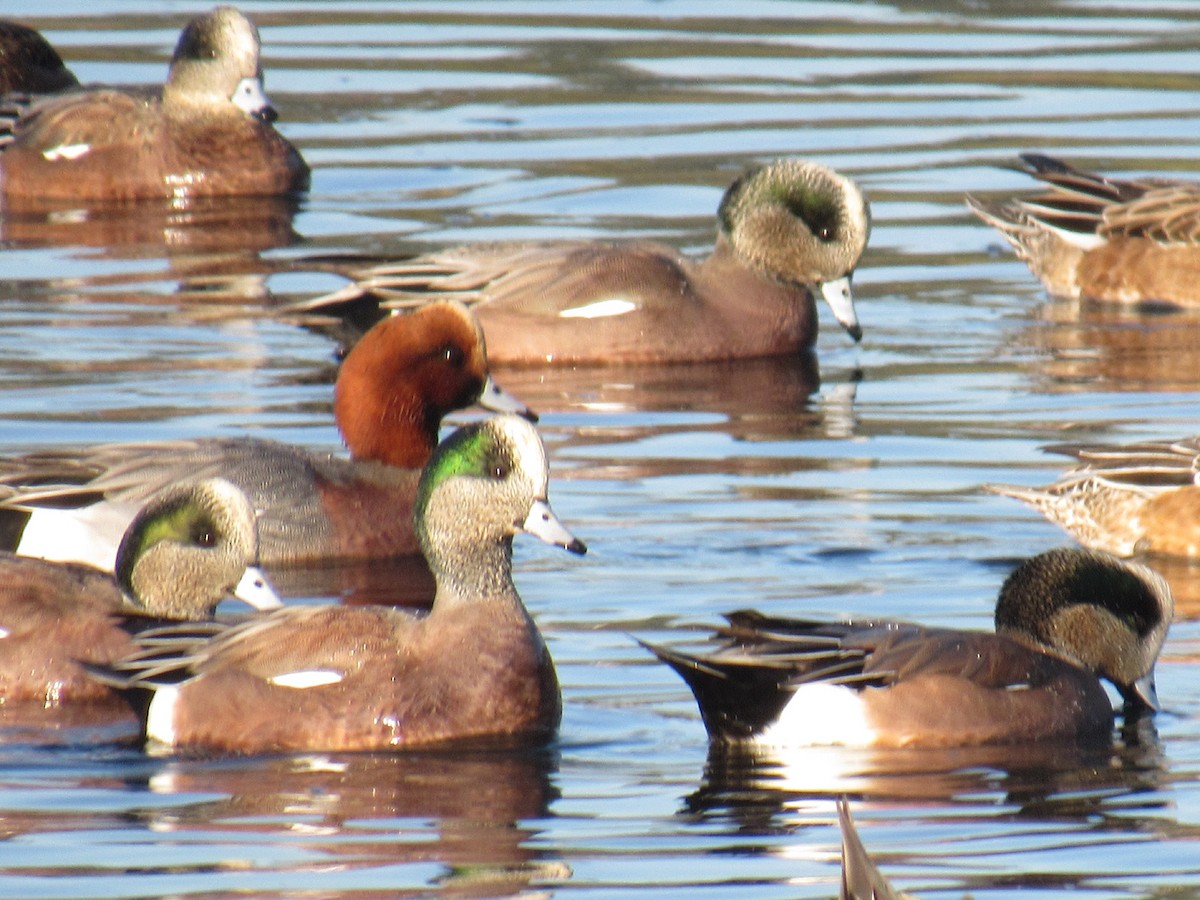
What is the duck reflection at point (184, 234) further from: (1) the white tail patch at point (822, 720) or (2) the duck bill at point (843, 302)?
(1) the white tail patch at point (822, 720)

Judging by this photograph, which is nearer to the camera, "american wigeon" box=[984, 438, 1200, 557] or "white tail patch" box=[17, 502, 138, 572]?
"white tail patch" box=[17, 502, 138, 572]

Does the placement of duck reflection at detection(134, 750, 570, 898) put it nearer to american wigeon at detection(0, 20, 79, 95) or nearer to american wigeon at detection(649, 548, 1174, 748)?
american wigeon at detection(649, 548, 1174, 748)

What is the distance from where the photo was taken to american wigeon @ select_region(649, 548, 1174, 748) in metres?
7.36

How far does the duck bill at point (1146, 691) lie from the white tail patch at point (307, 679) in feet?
6.93

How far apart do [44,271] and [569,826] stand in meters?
8.25

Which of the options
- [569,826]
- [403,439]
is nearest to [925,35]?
[403,439]

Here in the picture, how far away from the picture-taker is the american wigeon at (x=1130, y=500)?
963 centimetres

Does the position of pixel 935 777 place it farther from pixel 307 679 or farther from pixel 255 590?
pixel 255 590

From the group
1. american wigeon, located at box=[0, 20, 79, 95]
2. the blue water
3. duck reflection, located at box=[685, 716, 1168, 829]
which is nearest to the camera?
the blue water

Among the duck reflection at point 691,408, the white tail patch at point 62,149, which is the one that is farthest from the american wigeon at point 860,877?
the white tail patch at point 62,149

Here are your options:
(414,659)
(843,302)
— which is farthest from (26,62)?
(414,659)

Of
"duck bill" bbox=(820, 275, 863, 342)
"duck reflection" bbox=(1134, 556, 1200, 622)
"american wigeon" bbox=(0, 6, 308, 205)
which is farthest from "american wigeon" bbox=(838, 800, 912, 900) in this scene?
"american wigeon" bbox=(0, 6, 308, 205)

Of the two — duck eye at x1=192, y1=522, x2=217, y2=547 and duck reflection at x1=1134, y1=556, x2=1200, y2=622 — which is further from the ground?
duck eye at x1=192, y1=522, x2=217, y2=547

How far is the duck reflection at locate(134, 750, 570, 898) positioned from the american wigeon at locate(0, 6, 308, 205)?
9566 millimetres
